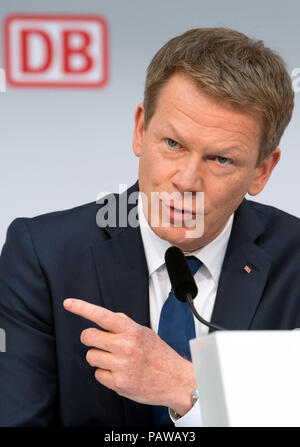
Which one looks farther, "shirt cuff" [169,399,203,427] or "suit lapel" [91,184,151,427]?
"suit lapel" [91,184,151,427]

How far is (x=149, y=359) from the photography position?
97cm

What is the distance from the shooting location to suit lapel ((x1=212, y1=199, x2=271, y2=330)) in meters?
1.34

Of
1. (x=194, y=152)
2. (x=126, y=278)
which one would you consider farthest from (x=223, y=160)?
(x=126, y=278)

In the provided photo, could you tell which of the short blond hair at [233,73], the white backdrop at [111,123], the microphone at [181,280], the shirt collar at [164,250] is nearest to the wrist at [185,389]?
the microphone at [181,280]

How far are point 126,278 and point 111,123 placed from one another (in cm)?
74

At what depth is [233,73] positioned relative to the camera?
121 cm

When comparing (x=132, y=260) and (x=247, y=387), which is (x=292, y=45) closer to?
(x=132, y=260)

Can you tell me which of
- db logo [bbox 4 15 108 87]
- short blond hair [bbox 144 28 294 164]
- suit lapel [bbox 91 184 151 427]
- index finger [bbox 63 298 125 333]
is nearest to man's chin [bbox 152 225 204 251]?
suit lapel [bbox 91 184 151 427]

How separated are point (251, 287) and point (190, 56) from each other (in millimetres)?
503

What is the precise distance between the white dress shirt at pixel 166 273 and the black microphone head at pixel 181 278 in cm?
41

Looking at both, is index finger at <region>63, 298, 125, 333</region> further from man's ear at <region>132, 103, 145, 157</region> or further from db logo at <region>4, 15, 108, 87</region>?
db logo at <region>4, 15, 108, 87</region>

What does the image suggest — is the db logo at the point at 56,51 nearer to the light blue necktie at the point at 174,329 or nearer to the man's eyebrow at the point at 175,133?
the man's eyebrow at the point at 175,133

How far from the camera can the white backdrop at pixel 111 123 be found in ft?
6.30
